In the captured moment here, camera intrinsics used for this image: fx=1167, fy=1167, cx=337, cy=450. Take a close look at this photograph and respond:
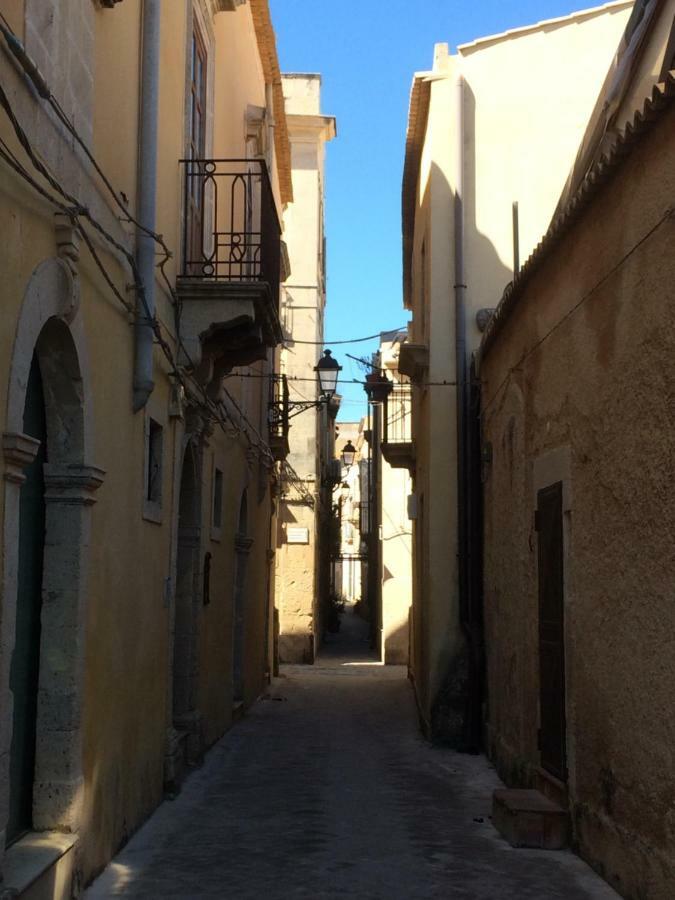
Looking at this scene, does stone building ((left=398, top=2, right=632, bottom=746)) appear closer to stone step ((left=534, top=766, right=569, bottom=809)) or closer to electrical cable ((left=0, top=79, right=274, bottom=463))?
electrical cable ((left=0, top=79, right=274, bottom=463))

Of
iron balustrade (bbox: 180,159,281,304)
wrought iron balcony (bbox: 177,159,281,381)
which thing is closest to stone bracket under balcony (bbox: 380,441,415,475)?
iron balustrade (bbox: 180,159,281,304)

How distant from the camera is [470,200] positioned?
13.4m

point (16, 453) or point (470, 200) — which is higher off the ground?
point (470, 200)

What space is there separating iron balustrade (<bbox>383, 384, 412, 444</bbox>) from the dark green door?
1118 cm

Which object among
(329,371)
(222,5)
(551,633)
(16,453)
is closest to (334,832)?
(551,633)

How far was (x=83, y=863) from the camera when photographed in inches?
244

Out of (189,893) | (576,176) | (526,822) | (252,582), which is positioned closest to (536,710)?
(526,822)

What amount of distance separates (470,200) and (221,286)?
4.69m

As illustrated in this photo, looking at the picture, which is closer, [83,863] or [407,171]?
[83,863]

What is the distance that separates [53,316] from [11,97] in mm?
1148

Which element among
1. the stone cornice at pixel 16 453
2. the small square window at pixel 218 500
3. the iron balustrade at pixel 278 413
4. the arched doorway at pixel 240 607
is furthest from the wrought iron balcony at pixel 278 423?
the stone cornice at pixel 16 453

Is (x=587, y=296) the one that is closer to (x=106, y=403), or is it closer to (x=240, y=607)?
(x=106, y=403)

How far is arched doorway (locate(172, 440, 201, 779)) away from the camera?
10.7 meters

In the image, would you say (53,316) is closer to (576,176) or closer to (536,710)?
(536,710)
